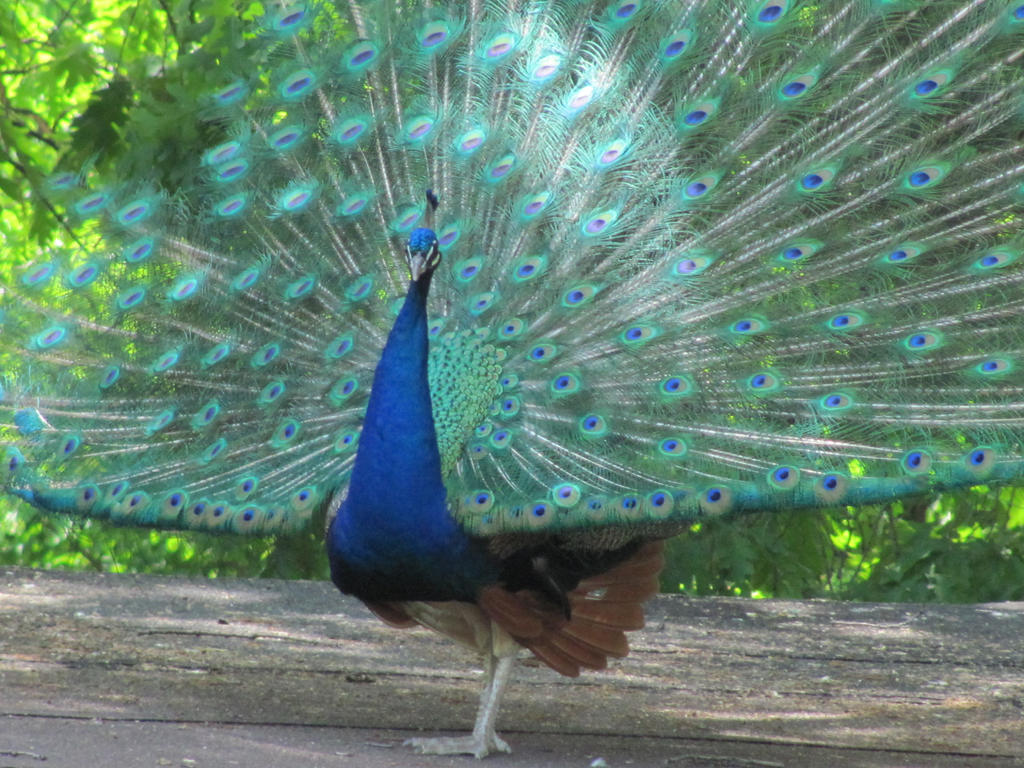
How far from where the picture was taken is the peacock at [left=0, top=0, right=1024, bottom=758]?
130 inches

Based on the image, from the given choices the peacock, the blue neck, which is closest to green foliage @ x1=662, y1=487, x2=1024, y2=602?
the peacock

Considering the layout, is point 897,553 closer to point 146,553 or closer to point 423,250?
point 146,553

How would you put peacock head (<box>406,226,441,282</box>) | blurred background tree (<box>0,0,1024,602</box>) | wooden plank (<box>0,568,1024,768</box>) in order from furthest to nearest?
blurred background tree (<box>0,0,1024,602</box>) → wooden plank (<box>0,568,1024,768</box>) → peacock head (<box>406,226,441,282</box>)

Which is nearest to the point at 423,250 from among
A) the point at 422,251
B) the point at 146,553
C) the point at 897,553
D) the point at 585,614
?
the point at 422,251

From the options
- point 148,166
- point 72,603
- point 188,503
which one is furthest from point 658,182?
point 72,603

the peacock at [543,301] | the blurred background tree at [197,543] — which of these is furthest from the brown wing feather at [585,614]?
the blurred background tree at [197,543]

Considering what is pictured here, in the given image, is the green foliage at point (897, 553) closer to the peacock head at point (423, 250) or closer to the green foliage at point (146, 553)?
the green foliage at point (146, 553)

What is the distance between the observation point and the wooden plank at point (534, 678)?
365cm

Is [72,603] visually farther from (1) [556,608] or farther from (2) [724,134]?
→ (2) [724,134]

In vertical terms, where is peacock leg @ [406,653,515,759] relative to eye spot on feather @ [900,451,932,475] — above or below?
below

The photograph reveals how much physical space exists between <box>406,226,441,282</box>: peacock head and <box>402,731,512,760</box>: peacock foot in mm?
1161

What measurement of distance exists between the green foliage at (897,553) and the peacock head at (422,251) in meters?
2.21

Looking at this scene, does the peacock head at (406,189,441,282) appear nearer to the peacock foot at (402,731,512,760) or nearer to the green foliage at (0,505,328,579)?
the peacock foot at (402,731,512,760)

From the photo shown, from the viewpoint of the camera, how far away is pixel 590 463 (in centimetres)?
336
